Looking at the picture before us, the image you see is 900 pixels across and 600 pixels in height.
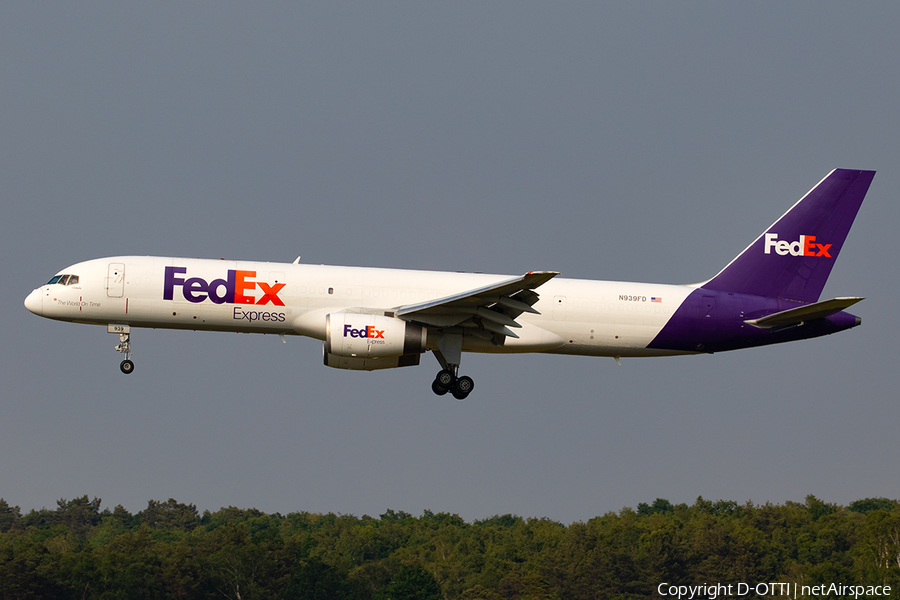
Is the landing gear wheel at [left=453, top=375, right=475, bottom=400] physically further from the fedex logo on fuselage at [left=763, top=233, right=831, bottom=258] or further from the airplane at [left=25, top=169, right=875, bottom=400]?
the fedex logo on fuselage at [left=763, top=233, right=831, bottom=258]

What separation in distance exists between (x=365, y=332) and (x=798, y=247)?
17543 millimetres

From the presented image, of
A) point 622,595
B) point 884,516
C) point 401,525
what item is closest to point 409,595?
point 622,595

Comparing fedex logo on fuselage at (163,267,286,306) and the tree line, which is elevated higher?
fedex logo on fuselage at (163,267,286,306)

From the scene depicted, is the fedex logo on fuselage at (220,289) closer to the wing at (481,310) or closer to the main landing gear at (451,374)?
the wing at (481,310)

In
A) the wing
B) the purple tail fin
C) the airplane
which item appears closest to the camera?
the wing

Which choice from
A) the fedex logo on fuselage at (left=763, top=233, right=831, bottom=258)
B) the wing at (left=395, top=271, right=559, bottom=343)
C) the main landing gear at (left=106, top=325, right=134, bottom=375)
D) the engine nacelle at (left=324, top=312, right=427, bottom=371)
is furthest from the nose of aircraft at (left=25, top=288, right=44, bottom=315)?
the fedex logo on fuselage at (left=763, top=233, right=831, bottom=258)

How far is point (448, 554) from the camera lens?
4267 inches

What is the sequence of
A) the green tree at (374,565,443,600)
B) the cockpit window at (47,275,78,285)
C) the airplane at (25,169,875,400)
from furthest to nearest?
the green tree at (374,565,443,600) → the cockpit window at (47,275,78,285) → the airplane at (25,169,875,400)

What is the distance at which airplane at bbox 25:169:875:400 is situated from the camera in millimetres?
37000

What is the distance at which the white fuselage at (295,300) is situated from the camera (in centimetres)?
3728

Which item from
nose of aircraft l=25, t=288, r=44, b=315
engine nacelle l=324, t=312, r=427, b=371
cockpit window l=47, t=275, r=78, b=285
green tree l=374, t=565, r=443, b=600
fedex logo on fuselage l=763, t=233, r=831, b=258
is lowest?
green tree l=374, t=565, r=443, b=600

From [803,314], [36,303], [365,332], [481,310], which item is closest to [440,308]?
[481,310]

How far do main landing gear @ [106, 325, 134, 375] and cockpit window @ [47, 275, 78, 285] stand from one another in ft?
6.72

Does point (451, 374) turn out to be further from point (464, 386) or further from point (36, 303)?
point (36, 303)
